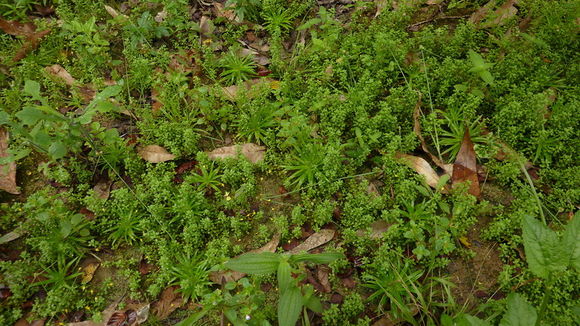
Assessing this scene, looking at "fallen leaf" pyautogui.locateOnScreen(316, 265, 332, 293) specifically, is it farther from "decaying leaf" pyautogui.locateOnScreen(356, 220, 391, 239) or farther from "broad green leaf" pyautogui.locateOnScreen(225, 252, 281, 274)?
"broad green leaf" pyautogui.locateOnScreen(225, 252, 281, 274)

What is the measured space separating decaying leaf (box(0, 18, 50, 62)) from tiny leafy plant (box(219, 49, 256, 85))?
5.82 feet

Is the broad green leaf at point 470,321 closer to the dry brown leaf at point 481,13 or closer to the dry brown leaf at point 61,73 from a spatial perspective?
the dry brown leaf at point 481,13

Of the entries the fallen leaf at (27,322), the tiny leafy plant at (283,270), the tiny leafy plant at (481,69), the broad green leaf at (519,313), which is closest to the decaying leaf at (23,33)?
the fallen leaf at (27,322)

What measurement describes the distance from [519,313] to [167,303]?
81.7 inches


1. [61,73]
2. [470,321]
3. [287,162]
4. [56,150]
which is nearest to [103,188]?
[56,150]

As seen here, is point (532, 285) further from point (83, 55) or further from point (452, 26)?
point (83, 55)

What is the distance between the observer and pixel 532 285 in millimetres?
2547

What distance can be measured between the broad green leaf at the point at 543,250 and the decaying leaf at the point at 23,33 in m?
4.27

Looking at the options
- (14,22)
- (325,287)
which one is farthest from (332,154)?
(14,22)

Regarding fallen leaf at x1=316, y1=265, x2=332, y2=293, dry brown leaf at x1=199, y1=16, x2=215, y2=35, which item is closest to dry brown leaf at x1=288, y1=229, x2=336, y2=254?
fallen leaf at x1=316, y1=265, x2=332, y2=293

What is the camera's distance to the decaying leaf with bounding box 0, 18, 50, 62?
12.5 ft

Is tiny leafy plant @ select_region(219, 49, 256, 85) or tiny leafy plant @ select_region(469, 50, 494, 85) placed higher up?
tiny leafy plant @ select_region(469, 50, 494, 85)

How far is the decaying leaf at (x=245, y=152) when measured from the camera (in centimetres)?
332

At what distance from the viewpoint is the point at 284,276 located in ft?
7.21
